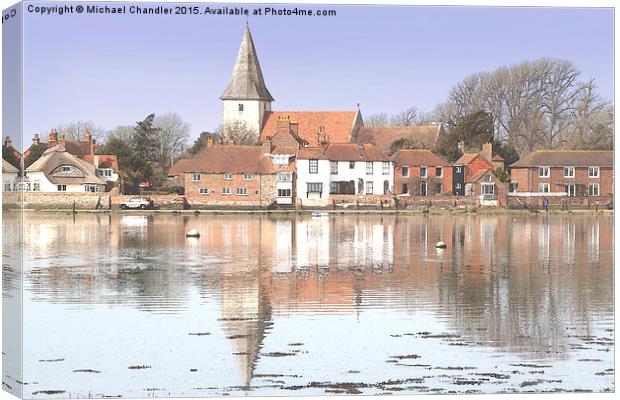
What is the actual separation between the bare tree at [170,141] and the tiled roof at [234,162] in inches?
70.9

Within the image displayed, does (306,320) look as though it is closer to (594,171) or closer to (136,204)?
(594,171)

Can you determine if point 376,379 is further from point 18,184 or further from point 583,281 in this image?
point 583,281

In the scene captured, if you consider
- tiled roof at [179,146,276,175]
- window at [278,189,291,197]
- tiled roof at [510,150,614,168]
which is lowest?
window at [278,189,291,197]

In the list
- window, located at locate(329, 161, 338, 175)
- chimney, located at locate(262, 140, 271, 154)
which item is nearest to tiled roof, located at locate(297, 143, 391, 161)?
window, located at locate(329, 161, 338, 175)

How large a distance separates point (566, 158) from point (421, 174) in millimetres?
27783

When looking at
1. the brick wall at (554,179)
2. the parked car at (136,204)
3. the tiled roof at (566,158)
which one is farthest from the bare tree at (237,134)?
the tiled roof at (566,158)

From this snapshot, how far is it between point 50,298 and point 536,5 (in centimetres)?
816

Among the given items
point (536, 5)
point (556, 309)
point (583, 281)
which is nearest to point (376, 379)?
point (536, 5)

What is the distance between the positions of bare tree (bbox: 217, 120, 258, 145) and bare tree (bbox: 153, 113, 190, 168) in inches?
64.4

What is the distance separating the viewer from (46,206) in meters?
34.2

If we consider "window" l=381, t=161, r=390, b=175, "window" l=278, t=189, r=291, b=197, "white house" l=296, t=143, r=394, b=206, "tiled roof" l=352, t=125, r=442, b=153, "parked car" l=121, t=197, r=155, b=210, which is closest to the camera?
"tiled roof" l=352, t=125, r=442, b=153

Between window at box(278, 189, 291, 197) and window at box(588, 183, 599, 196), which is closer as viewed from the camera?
window at box(588, 183, 599, 196)

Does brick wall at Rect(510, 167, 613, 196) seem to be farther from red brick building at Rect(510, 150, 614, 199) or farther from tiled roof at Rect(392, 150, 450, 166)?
tiled roof at Rect(392, 150, 450, 166)

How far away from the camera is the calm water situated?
10.4 metres
